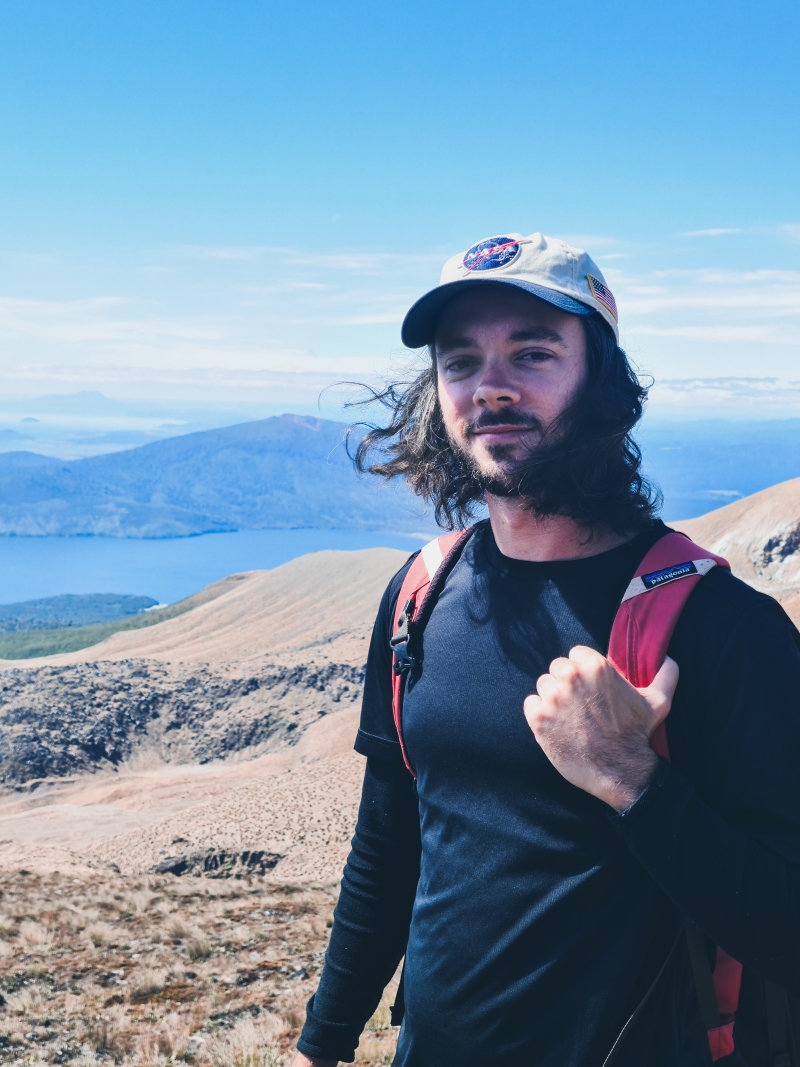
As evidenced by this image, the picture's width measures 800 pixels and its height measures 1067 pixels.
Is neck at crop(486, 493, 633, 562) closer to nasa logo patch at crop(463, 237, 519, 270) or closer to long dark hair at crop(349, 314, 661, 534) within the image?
long dark hair at crop(349, 314, 661, 534)

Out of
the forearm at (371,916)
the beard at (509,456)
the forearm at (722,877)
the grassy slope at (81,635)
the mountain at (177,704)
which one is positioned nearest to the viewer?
the forearm at (722,877)

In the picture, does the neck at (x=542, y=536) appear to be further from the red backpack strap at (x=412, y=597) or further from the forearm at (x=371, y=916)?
the forearm at (x=371, y=916)

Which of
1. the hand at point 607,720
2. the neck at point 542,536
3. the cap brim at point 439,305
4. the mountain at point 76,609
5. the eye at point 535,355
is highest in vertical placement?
the cap brim at point 439,305

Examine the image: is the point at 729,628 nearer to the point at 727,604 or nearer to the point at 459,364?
the point at 727,604

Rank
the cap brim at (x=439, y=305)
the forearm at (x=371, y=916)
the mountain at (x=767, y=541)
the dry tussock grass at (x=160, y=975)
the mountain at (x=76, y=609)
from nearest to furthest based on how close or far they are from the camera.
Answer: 1. the cap brim at (x=439, y=305)
2. the forearm at (x=371, y=916)
3. the dry tussock grass at (x=160, y=975)
4. the mountain at (x=767, y=541)
5. the mountain at (x=76, y=609)

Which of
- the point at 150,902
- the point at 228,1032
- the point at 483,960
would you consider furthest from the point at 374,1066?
the point at 150,902

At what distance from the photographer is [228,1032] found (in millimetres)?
6246

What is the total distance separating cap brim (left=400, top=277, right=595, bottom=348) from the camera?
210 cm

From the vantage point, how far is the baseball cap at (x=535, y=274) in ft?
6.97

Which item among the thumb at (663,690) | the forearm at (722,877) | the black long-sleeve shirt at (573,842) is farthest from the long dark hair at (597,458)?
the forearm at (722,877)

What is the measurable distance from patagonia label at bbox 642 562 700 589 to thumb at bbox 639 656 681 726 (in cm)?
18

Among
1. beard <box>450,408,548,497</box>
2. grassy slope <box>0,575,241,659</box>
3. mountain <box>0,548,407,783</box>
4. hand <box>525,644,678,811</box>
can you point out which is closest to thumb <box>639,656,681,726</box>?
hand <box>525,644,678,811</box>

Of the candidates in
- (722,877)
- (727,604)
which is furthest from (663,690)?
(722,877)

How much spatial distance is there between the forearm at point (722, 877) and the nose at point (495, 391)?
3.23 feet
